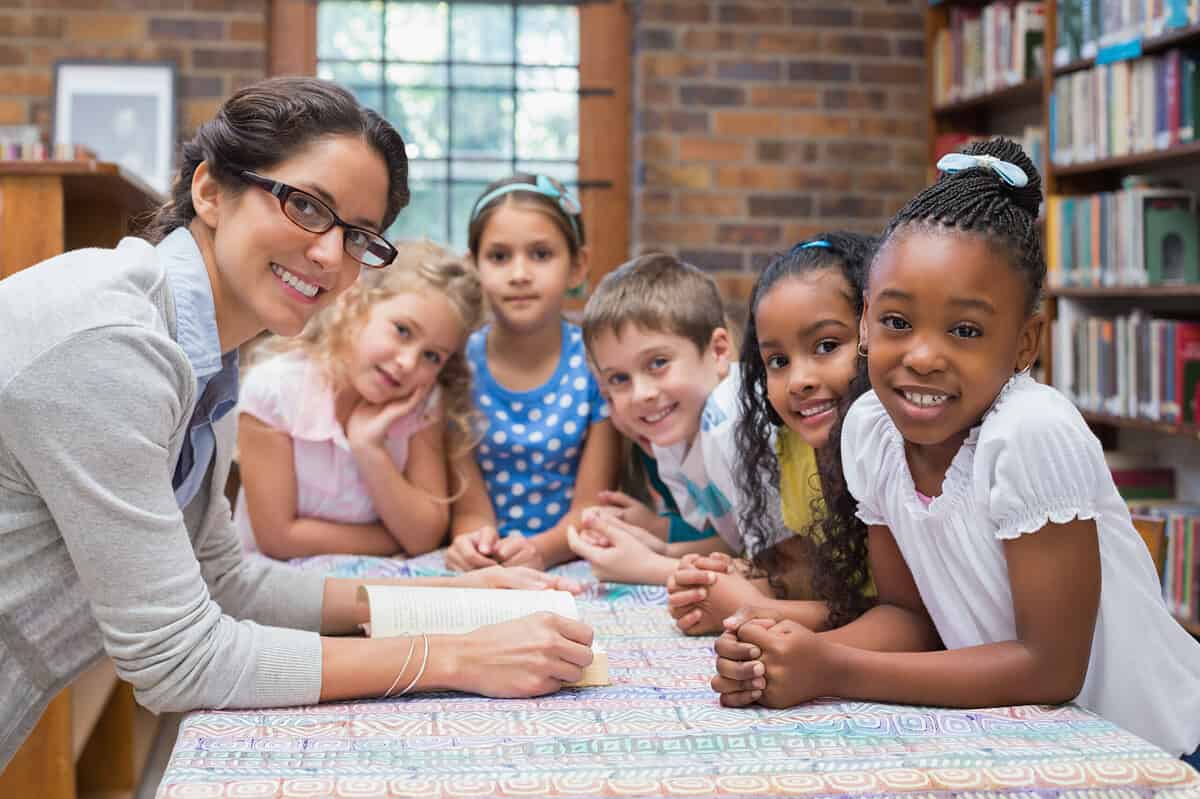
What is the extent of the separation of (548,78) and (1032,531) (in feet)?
11.1

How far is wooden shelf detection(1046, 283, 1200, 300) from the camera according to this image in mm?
2933

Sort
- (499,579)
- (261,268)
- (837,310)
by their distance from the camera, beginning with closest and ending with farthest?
(261,268)
(837,310)
(499,579)

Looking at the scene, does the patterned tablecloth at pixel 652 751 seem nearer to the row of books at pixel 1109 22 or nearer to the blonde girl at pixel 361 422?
the blonde girl at pixel 361 422

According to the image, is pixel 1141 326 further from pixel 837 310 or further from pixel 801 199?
pixel 837 310

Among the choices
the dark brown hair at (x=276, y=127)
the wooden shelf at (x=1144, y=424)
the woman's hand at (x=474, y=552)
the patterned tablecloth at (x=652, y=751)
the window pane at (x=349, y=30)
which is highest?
the window pane at (x=349, y=30)

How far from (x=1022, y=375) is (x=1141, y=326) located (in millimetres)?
2239

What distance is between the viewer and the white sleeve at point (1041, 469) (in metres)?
1.03

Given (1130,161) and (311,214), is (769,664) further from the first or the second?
(1130,161)

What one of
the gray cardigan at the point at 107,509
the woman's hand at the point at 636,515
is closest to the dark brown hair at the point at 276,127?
the gray cardigan at the point at 107,509

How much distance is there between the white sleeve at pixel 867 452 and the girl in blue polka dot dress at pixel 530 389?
0.91 metres

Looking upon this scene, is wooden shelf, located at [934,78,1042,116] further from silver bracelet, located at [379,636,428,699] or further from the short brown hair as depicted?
silver bracelet, located at [379,636,428,699]

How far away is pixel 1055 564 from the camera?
41.0 inches

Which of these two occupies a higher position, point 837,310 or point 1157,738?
point 837,310

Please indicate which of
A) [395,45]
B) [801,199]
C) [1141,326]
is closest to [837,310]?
[1141,326]
